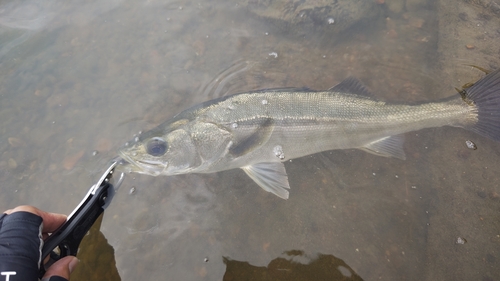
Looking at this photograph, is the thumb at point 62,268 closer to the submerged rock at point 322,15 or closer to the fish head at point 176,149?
the fish head at point 176,149

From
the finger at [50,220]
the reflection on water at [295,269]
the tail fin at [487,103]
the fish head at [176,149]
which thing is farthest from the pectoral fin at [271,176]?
the tail fin at [487,103]

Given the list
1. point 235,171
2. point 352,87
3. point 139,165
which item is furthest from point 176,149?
point 352,87

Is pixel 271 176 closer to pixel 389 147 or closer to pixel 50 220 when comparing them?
pixel 389 147

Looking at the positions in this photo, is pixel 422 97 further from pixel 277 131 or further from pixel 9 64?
pixel 9 64

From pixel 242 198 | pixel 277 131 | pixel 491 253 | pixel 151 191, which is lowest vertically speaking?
pixel 491 253

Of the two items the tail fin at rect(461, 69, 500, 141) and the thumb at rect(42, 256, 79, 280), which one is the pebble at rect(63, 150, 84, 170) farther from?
the tail fin at rect(461, 69, 500, 141)

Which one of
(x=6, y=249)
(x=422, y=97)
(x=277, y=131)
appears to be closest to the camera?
(x=6, y=249)

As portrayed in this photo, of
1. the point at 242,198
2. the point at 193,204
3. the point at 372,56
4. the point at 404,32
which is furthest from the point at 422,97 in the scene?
the point at 193,204
